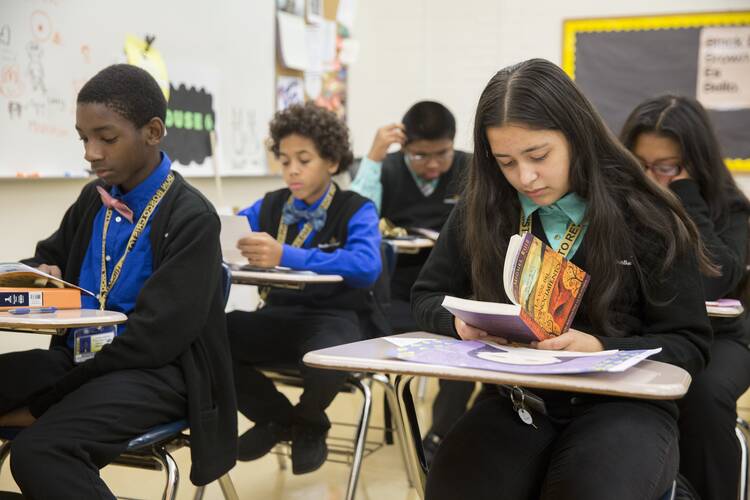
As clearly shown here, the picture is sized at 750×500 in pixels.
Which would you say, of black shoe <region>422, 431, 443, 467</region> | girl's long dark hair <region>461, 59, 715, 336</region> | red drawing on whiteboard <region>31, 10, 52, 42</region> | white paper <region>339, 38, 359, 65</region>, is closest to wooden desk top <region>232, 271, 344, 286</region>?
girl's long dark hair <region>461, 59, 715, 336</region>

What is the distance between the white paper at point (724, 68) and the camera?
553 centimetres

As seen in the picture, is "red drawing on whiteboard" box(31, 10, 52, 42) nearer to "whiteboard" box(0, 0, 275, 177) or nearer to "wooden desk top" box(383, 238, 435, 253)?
"whiteboard" box(0, 0, 275, 177)

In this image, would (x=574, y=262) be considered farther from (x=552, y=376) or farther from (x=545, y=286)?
(x=552, y=376)

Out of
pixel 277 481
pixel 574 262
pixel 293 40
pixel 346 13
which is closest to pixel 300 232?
pixel 277 481

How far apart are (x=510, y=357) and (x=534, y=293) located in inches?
7.0

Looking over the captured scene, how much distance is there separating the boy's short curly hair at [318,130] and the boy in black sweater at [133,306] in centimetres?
100

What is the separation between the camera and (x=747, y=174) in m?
5.62

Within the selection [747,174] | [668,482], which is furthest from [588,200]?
[747,174]

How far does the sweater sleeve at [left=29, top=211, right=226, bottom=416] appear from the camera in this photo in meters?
1.83

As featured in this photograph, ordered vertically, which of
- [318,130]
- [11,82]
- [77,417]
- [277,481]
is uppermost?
[11,82]

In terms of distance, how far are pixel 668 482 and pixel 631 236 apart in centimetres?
45

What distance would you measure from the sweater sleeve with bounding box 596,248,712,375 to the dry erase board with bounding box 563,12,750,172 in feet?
14.1

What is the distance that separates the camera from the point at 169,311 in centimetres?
185

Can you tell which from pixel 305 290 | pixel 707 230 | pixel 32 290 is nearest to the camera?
pixel 32 290
